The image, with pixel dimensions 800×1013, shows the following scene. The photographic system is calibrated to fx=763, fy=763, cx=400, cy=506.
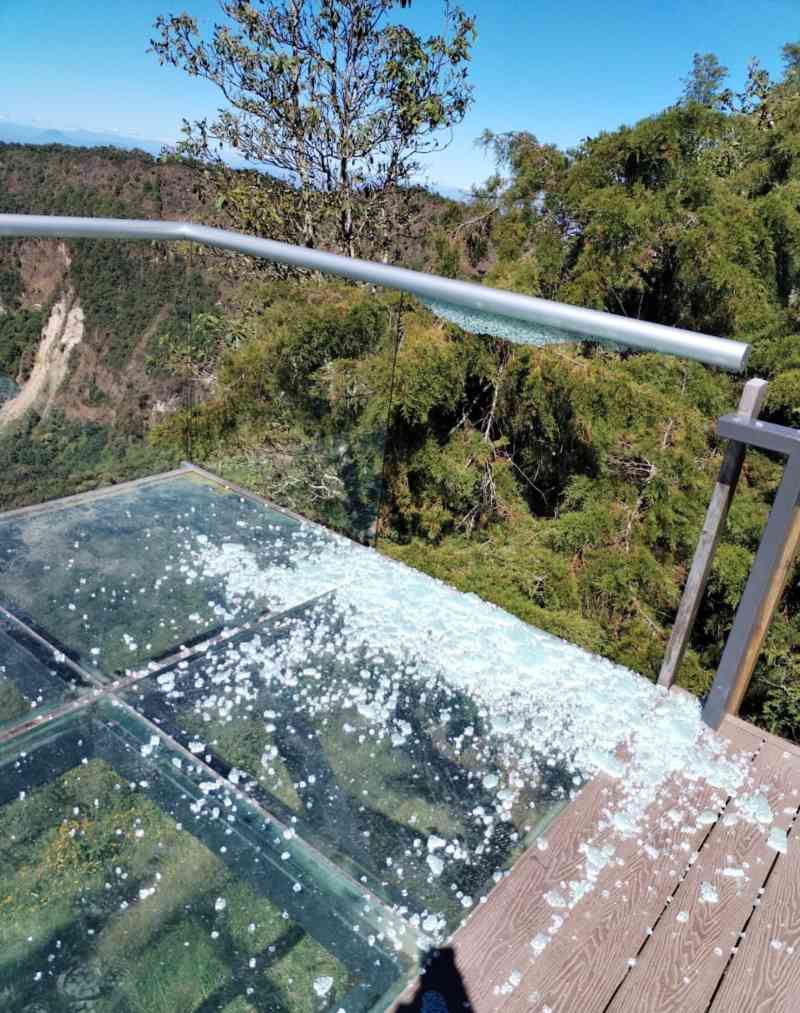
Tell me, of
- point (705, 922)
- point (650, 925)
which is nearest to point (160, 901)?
point (650, 925)

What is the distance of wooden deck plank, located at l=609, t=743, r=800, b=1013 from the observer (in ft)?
3.97

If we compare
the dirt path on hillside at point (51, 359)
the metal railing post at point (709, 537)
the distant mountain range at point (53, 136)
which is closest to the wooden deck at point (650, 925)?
the metal railing post at point (709, 537)

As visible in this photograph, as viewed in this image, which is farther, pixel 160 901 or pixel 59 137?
pixel 59 137

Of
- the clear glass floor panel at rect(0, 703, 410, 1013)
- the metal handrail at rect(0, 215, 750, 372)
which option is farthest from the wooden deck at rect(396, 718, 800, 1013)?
the metal handrail at rect(0, 215, 750, 372)

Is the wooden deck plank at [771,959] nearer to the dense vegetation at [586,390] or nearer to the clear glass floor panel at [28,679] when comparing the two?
the dense vegetation at [586,390]

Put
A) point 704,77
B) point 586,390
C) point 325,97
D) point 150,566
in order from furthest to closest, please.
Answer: point 704,77
point 325,97
point 586,390
point 150,566

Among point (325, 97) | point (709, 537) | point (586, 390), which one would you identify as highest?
point (325, 97)

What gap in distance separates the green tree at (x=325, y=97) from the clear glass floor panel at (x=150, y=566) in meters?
6.22

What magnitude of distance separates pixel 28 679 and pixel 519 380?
3006 mm

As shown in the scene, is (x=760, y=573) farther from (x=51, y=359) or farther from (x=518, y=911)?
(x=51, y=359)

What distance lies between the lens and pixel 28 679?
176 centimetres

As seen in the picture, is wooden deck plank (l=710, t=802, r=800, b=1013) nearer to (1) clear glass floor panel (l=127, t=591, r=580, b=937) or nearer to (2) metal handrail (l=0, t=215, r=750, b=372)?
(1) clear glass floor panel (l=127, t=591, r=580, b=937)

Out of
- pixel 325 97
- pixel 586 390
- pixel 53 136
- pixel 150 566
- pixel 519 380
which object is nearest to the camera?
pixel 150 566

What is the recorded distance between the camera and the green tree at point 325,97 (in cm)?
762
